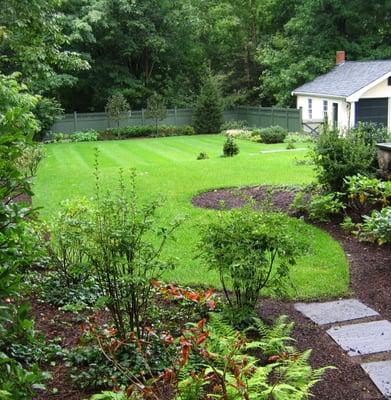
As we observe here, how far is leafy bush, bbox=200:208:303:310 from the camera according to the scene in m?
4.39

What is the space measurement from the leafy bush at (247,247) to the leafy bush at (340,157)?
391 cm

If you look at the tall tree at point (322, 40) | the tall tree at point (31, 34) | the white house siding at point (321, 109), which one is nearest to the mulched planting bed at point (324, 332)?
the tall tree at point (31, 34)

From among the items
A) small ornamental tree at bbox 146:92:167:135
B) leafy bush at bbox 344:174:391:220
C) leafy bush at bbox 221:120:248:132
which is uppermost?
small ornamental tree at bbox 146:92:167:135

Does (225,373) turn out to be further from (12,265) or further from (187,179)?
(187,179)

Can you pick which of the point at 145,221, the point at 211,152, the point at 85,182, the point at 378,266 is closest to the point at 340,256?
the point at 378,266

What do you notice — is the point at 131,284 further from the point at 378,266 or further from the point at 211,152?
the point at 211,152

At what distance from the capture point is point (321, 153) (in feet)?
27.7

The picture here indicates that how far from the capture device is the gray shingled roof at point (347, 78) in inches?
925

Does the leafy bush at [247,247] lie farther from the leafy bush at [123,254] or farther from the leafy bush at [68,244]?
the leafy bush at [68,244]

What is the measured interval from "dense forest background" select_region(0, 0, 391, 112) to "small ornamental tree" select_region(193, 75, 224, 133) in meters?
2.68

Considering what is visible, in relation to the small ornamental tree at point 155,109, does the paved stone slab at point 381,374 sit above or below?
below

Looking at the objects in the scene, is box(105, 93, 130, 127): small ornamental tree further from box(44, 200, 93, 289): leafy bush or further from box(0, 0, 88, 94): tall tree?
box(44, 200, 93, 289): leafy bush

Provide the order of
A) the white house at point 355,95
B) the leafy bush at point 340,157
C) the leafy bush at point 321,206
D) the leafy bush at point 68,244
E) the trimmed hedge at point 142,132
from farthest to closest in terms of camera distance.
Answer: the trimmed hedge at point 142,132 < the white house at point 355,95 < the leafy bush at point 340,157 < the leafy bush at point 321,206 < the leafy bush at point 68,244

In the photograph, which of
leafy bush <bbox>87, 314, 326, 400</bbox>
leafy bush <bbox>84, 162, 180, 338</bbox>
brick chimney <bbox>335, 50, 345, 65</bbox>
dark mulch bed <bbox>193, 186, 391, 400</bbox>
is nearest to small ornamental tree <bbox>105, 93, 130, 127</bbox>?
brick chimney <bbox>335, 50, 345, 65</bbox>
